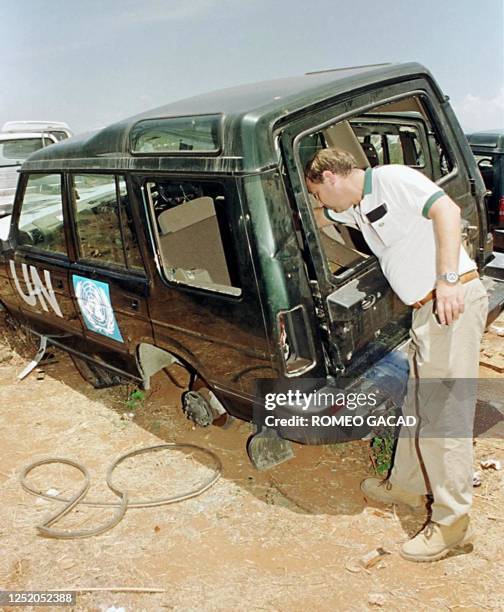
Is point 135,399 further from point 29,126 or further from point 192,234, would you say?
point 29,126

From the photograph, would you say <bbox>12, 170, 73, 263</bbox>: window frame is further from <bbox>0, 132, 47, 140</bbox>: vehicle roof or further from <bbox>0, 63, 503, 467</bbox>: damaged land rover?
<bbox>0, 132, 47, 140</bbox>: vehicle roof

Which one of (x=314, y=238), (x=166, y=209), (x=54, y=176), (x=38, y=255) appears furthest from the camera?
(x=38, y=255)

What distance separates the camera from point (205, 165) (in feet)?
8.94

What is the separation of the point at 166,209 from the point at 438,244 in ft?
6.24

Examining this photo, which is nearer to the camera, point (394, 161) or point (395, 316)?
point (395, 316)

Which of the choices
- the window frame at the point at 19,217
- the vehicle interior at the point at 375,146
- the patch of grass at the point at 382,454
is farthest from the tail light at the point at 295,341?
the window frame at the point at 19,217

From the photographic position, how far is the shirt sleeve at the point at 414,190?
245 centimetres

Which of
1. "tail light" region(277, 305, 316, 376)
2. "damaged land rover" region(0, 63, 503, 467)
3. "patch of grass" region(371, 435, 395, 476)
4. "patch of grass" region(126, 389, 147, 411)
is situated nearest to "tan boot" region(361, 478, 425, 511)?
"patch of grass" region(371, 435, 395, 476)

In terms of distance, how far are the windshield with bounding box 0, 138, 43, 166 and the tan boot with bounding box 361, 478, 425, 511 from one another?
783 centimetres

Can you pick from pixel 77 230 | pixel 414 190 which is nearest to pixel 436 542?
pixel 414 190

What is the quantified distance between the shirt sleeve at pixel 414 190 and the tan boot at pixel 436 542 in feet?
4.92

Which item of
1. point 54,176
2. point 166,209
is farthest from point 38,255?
point 166,209

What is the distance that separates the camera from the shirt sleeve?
2.45 meters

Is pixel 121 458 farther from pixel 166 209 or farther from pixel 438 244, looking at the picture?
pixel 438 244
